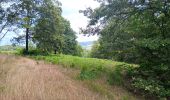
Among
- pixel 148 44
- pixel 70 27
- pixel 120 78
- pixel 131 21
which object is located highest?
pixel 70 27

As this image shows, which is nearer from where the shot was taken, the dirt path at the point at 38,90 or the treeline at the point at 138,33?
the dirt path at the point at 38,90

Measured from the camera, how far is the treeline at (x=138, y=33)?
14398 mm

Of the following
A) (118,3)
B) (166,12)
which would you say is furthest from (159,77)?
(118,3)

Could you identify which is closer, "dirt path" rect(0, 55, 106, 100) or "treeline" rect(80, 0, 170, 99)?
"dirt path" rect(0, 55, 106, 100)

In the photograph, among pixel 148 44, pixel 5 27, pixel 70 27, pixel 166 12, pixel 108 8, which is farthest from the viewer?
pixel 70 27

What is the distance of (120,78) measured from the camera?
16.6m

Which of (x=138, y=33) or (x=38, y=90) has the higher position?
(x=138, y=33)

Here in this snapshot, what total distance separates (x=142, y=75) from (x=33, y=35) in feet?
109

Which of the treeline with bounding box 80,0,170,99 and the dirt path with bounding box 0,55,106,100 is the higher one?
the treeline with bounding box 80,0,170,99

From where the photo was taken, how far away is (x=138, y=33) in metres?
16.1

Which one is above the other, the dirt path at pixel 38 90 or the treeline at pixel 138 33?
the treeline at pixel 138 33

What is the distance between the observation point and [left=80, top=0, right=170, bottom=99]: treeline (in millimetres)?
14398

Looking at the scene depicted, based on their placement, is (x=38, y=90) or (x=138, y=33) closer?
(x=38, y=90)

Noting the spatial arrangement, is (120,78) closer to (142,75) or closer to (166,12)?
(142,75)
